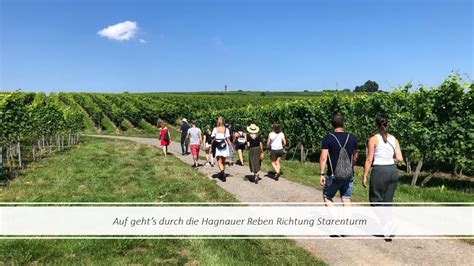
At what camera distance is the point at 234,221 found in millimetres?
7957

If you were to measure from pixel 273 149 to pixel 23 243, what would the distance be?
7822 mm

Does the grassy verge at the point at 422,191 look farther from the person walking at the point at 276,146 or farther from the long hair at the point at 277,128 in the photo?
the long hair at the point at 277,128

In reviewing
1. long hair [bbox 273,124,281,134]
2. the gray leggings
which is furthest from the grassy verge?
the gray leggings

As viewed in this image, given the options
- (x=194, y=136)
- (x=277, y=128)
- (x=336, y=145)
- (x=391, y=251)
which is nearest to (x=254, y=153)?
(x=277, y=128)

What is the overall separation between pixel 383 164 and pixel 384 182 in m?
0.29

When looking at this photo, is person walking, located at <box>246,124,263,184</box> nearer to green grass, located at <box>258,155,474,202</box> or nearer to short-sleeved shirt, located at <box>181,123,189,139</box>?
green grass, located at <box>258,155,474,202</box>

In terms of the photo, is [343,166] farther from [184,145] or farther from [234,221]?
[184,145]

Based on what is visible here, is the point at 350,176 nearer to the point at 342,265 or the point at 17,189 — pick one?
the point at 342,265

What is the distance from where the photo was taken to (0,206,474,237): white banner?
279 inches

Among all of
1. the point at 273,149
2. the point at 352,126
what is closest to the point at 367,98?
the point at 352,126

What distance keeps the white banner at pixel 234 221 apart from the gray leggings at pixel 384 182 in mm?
192

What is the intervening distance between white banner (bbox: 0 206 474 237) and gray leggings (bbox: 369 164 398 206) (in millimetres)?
192

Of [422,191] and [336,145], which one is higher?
[336,145]

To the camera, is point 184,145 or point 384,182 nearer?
point 384,182
